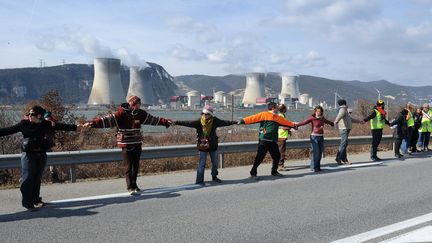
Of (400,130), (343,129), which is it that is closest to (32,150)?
(343,129)

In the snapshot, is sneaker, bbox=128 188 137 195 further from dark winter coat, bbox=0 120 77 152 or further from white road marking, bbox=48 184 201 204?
dark winter coat, bbox=0 120 77 152

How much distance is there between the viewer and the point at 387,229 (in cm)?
539

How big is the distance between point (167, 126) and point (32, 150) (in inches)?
96.8

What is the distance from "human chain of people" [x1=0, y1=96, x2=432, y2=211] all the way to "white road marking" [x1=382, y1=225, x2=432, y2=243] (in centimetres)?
408

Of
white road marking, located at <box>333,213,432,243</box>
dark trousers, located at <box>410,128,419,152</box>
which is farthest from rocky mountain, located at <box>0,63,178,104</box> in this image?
white road marking, located at <box>333,213,432,243</box>

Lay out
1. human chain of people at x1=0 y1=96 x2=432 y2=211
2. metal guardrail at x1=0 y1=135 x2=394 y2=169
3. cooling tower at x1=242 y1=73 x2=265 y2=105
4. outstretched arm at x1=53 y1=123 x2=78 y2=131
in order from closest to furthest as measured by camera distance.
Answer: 1. human chain of people at x1=0 y1=96 x2=432 y2=211
2. outstretched arm at x1=53 y1=123 x2=78 y2=131
3. metal guardrail at x1=0 y1=135 x2=394 y2=169
4. cooling tower at x1=242 y1=73 x2=265 y2=105

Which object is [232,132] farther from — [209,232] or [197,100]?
[197,100]

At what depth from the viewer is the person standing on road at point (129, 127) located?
7.36m

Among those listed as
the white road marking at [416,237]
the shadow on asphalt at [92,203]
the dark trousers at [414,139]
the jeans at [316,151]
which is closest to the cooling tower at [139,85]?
the dark trousers at [414,139]

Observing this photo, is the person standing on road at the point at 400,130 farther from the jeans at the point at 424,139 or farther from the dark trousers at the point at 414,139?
the jeans at the point at 424,139

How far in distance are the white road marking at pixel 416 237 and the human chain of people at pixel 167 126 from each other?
13.4 ft

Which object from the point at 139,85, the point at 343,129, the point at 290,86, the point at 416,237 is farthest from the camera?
the point at 290,86

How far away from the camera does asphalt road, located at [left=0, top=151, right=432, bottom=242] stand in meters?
5.16

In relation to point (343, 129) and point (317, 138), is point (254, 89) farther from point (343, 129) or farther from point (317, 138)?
point (317, 138)
